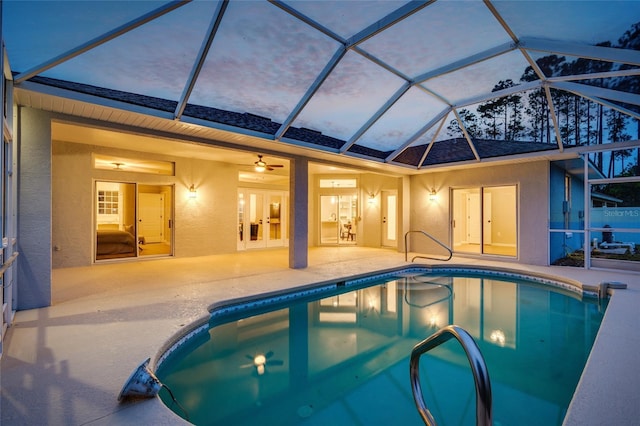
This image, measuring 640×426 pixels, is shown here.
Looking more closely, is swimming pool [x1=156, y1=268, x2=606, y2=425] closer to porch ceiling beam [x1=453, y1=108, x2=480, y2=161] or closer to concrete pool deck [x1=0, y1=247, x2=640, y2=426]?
concrete pool deck [x1=0, y1=247, x2=640, y2=426]

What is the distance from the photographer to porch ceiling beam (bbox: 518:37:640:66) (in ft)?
13.0

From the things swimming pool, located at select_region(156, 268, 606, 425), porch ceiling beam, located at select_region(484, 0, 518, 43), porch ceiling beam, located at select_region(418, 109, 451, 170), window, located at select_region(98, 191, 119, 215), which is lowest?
swimming pool, located at select_region(156, 268, 606, 425)

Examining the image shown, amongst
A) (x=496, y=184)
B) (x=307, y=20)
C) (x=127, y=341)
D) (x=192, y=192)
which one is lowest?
(x=127, y=341)

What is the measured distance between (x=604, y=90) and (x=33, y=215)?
9059mm

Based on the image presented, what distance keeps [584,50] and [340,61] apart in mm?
3342

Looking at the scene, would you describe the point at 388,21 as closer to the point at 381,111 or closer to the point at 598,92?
the point at 381,111

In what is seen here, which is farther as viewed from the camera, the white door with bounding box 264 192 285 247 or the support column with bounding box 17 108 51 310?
the white door with bounding box 264 192 285 247

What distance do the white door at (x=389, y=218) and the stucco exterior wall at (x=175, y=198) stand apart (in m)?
5.46

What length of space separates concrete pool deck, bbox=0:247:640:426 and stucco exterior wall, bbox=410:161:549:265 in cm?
125

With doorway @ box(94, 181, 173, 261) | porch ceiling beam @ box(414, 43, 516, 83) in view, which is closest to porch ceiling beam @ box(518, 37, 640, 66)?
porch ceiling beam @ box(414, 43, 516, 83)

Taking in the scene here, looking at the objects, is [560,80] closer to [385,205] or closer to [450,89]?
[450,89]

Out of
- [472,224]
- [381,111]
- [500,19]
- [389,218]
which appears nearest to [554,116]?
[500,19]

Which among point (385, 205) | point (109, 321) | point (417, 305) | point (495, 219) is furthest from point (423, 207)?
point (109, 321)

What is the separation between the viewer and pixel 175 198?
29.8 feet
